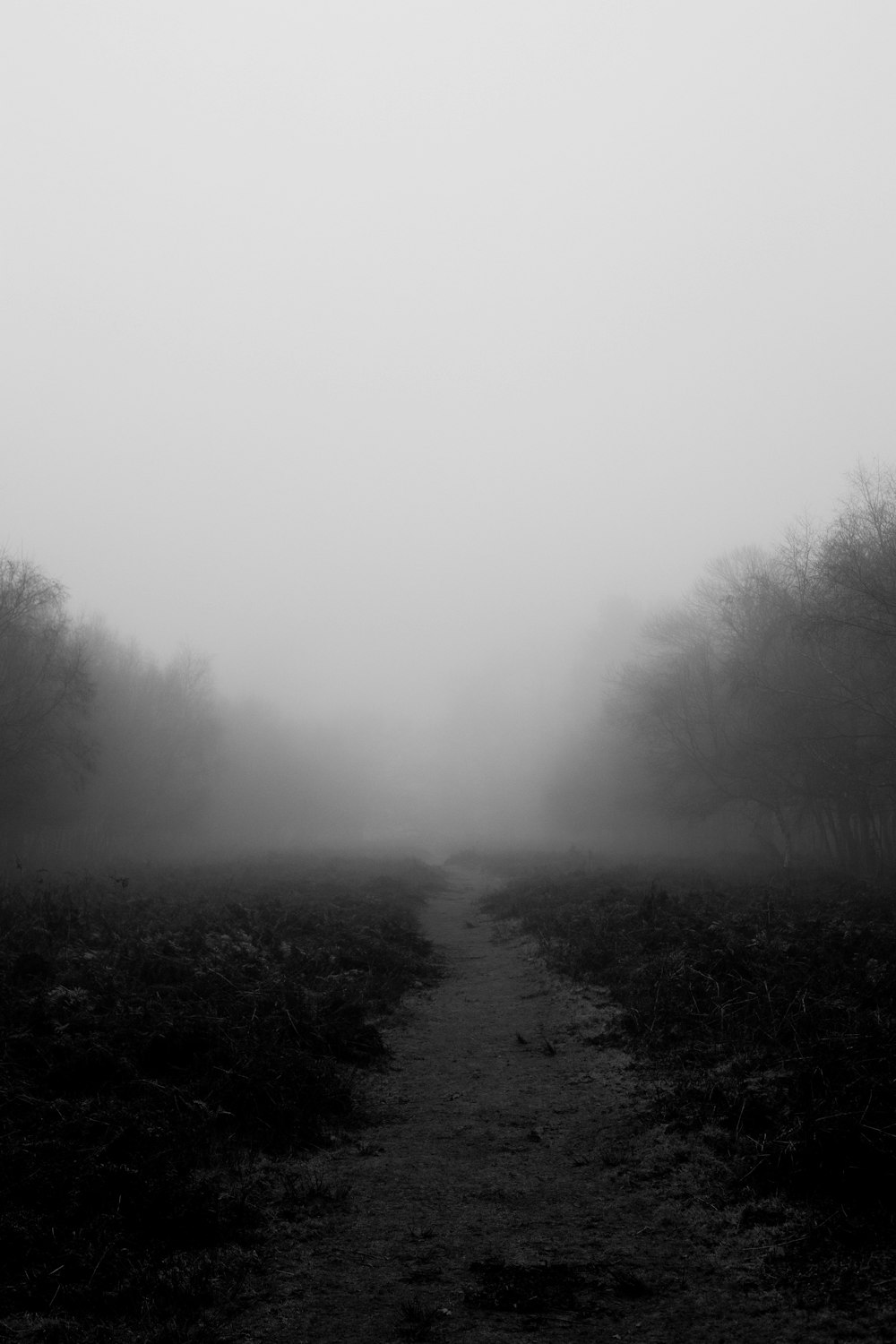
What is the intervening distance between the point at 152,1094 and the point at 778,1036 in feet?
19.8

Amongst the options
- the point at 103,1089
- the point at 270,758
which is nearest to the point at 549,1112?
the point at 103,1089

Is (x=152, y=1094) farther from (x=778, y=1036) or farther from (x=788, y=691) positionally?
(x=788, y=691)

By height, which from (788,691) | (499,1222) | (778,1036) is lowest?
(499,1222)

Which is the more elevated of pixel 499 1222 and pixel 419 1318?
pixel 419 1318

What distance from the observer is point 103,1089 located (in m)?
6.68

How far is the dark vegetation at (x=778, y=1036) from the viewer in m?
5.07

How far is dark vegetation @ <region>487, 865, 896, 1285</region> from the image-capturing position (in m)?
5.07

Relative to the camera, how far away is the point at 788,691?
91.2 ft

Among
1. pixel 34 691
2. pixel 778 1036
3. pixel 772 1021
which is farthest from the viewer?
pixel 34 691

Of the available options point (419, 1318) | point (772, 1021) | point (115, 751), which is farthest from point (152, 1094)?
point (115, 751)

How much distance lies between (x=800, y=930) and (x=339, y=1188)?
955 cm

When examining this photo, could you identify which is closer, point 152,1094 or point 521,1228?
point 521,1228

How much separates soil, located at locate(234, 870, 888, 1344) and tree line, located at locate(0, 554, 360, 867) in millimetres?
27779

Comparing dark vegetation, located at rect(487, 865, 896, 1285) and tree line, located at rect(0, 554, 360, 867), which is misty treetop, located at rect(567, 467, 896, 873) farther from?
tree line, located at rect(0, 554, 360, 867)
